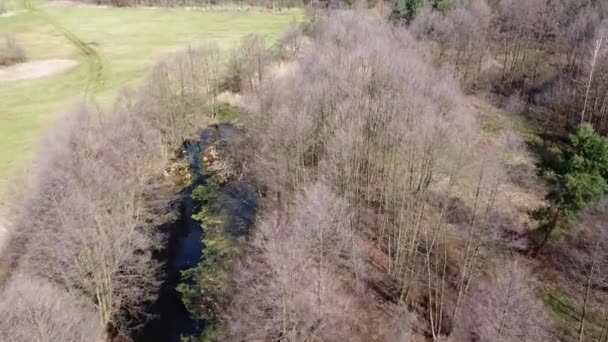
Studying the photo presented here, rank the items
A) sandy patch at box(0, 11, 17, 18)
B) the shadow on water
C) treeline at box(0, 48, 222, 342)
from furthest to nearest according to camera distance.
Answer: sandy patch at box(0, 11, 17, 18) < the shadow on water < treeline at box(0, 48, 222, 342)

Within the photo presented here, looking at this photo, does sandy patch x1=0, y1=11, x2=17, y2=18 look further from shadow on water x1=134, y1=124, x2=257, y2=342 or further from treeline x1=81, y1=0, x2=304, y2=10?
shadow on water x1=134, y1=124, x2=257, y2=342

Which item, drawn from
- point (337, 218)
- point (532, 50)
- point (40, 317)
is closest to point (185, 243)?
point (337, 218)

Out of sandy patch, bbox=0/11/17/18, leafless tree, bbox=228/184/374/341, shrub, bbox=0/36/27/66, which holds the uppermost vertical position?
sandy patch, bbox=0/11/17/18

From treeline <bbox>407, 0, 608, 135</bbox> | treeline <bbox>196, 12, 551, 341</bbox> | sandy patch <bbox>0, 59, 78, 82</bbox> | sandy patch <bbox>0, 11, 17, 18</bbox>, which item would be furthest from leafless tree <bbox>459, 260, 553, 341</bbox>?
sandy patch <bbox>0, 11, 17, 18</bbox>

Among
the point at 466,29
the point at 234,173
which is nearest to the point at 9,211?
the point at 234,173

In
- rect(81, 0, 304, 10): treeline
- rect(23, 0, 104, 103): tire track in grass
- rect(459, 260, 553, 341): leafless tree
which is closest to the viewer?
rect(459, 260, 553, 341): leafless tree

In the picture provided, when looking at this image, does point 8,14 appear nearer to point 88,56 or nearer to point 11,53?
point 11,53

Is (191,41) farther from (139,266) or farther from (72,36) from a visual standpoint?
(139,266)

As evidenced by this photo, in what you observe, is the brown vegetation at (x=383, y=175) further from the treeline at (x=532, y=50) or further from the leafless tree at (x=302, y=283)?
the treeline at (x=532, y=50)
